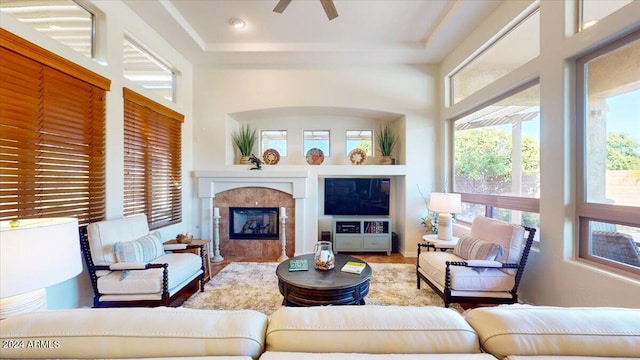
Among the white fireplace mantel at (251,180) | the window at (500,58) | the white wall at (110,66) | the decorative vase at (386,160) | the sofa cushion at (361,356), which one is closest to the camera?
the sofa cushion at (361,356)

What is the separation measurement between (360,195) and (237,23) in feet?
11.2

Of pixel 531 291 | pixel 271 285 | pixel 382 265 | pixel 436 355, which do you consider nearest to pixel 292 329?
pixel 436 355

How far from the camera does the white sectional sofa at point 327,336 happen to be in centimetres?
84

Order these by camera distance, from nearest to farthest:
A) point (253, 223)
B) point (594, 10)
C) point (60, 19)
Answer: point (594, 10) < point (60, 19) < point (253, 223)

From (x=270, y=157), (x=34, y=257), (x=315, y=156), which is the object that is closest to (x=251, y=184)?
(x=270, y=157)

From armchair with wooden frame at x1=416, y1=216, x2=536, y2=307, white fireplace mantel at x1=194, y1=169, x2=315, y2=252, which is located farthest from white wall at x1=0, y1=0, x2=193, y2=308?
armchair with wooden frame at x1=416, y1=216, x2=536, y2=307

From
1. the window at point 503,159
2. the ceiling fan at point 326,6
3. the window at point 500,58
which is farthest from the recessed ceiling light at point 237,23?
the window at point 503,159

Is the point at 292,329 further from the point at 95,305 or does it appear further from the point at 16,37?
the point at 16,37

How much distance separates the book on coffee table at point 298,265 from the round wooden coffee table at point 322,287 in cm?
6

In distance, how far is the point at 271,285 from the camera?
341cm

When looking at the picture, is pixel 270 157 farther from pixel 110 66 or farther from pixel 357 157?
pixel 110 66

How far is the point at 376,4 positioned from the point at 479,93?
1796 mm

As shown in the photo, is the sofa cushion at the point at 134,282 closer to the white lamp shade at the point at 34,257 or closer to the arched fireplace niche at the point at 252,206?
the white lamp shade at the point at 34,257

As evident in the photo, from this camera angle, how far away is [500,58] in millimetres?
3377
